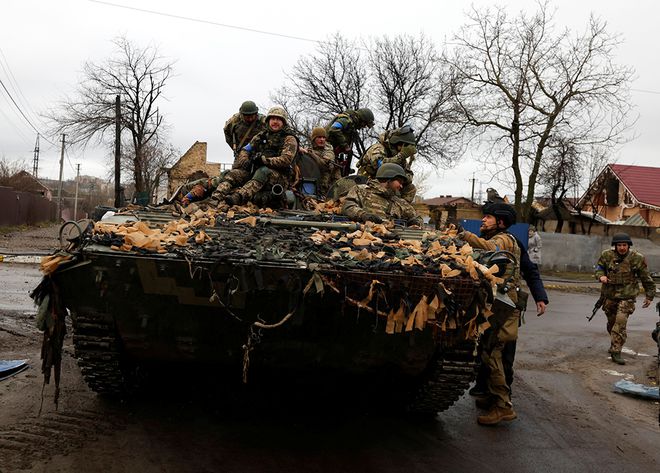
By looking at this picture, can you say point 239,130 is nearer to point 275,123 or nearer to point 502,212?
point 275,123

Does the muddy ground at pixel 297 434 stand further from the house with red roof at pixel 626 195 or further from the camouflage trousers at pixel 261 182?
the house with red roof at pixel 626 195

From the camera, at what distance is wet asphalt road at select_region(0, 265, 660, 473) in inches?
151

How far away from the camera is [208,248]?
3686mm

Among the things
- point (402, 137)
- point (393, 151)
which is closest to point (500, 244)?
point (402, 137)

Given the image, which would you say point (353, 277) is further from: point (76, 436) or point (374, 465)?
point (76, 436)

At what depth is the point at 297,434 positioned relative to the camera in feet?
14.4

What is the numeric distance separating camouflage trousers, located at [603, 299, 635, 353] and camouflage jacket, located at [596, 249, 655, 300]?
0.07 metres

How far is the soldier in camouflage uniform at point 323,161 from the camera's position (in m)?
6.89

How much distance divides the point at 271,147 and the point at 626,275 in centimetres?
430

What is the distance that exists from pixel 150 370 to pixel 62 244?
5.73 feet

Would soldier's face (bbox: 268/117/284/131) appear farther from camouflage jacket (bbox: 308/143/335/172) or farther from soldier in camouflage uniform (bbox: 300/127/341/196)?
camouflage jacket (bbox: 308/143/335/172)

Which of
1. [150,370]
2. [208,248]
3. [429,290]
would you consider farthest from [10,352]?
[429,290]

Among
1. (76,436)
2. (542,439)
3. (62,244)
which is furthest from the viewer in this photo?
(542,439)

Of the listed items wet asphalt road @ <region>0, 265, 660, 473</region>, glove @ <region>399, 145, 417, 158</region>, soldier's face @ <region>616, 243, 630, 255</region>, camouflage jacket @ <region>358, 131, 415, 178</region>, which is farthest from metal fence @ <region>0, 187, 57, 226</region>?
wet asphalt road @ <region>0, 265, 660, 473</region>
